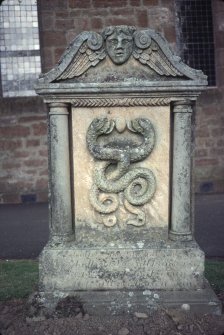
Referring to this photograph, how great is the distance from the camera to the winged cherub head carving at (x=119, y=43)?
3.58 meters

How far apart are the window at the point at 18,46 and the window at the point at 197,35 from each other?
11.4 feet

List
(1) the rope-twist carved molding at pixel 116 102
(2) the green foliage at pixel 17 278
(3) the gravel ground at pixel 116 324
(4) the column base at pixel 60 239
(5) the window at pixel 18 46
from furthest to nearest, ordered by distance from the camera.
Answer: (5) the window at pixel 18 46 < (2) the green foliage at pixel 17 278 < (4) the column base at pixel 60 239 < (1) the rope-twist carved molding at pixel 116 102 < (3) the gravel ground at pixel 116 324

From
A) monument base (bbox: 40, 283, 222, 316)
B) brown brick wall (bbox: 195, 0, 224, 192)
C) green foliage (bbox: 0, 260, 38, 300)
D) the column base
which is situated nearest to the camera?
monument base (bbox: 40, 283, 222, 316)

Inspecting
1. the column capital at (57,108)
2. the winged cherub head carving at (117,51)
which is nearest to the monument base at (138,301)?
the column capital at (57,108)

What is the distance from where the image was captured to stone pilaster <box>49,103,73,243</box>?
3656 mm

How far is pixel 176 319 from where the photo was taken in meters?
3.43

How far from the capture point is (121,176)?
3779 millimetres

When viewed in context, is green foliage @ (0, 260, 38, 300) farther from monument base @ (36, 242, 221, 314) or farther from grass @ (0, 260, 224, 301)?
monument base @ (36, 242, 221, 314)

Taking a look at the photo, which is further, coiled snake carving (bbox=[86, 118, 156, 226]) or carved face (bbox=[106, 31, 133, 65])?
coiled snake carving (bbox=[86, 118, 156, 226])

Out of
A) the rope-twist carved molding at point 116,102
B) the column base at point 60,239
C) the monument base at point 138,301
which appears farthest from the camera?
the column base at point 60,239

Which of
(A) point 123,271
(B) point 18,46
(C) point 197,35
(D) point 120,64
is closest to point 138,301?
(A) point 123,271

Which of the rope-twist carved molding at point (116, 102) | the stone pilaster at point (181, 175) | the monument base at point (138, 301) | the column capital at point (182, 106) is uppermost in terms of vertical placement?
the rope-twist carved molding at point (116, 102)

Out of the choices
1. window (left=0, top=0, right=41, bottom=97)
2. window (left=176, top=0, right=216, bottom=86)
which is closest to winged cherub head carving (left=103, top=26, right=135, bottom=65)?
window (left=0, top=0, right=41, bottom=97)

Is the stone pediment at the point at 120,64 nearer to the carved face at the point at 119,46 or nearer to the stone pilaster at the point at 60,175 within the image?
the carved face at the point at 119,46
